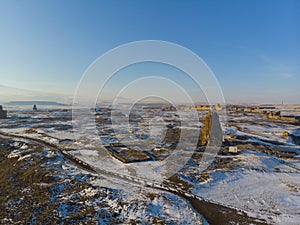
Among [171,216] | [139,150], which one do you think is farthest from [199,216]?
[139,150]

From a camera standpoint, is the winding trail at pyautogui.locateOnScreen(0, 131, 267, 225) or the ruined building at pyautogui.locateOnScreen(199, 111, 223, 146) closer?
the winding trail at pyautogui.locateOnScreen(0, 131, 267, 225)

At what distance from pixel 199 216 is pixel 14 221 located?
28.9 feet

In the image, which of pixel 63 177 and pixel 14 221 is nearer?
pixel 14 221

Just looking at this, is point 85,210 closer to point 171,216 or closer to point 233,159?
point 171,216

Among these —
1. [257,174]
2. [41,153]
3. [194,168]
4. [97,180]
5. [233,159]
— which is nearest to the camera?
[97,180]

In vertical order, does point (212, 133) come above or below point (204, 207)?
above

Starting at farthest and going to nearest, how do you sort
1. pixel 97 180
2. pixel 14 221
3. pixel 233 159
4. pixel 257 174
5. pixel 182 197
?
pixel 233 159 → pixel 257 174 → pixel 97 180 → pixel 182 197 → pixel 14 221

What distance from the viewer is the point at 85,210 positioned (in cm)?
900

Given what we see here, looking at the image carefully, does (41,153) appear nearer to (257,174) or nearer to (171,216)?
(171,216)

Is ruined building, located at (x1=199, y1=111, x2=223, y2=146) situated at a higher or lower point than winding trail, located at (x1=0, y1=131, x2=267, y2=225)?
higher

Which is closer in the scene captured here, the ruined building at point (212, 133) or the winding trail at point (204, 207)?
the winding trail at point (204, 207)

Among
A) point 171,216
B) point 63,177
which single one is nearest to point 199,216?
point 171,216

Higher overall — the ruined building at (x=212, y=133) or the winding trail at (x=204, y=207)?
the ruined building at (x=212, y=133)

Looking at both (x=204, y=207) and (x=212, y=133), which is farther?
(x=212, y=133)
